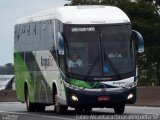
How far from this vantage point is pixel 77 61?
79.9 feet

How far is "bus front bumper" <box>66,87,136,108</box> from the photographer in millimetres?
24141

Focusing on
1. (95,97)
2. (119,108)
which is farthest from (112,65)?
(119,108)

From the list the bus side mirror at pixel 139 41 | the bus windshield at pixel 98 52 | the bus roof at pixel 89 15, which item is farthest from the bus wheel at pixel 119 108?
the bus roof at pixel 89 15

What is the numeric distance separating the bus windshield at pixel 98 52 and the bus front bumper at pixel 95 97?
0.54 metres

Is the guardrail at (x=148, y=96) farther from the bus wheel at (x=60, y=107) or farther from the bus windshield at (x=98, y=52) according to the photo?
→ the bus windshield at (x=98, y=52)

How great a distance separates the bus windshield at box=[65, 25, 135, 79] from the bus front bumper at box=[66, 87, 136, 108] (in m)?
0.54

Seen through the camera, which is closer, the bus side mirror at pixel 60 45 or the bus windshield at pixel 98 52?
the bus side mirror at pixel 60 45

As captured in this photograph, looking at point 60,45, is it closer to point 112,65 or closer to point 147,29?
point 112,65

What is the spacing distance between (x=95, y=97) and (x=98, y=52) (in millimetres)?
1480

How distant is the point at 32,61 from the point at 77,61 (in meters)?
5.50

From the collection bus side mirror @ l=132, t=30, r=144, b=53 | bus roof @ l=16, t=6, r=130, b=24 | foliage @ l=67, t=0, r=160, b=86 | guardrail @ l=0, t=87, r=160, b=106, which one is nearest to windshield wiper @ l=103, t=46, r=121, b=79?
bus side mirror @ l=132, t=30, r=144, b=53

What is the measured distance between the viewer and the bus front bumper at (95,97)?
24141mm

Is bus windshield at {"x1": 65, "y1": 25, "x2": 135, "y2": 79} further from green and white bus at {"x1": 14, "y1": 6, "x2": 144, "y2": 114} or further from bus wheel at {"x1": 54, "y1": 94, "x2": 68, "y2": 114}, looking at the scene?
bus wheel at {"x1": 54, "y1": 94, "x2": 68, "y2": 114}

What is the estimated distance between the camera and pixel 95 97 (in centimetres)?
2419
